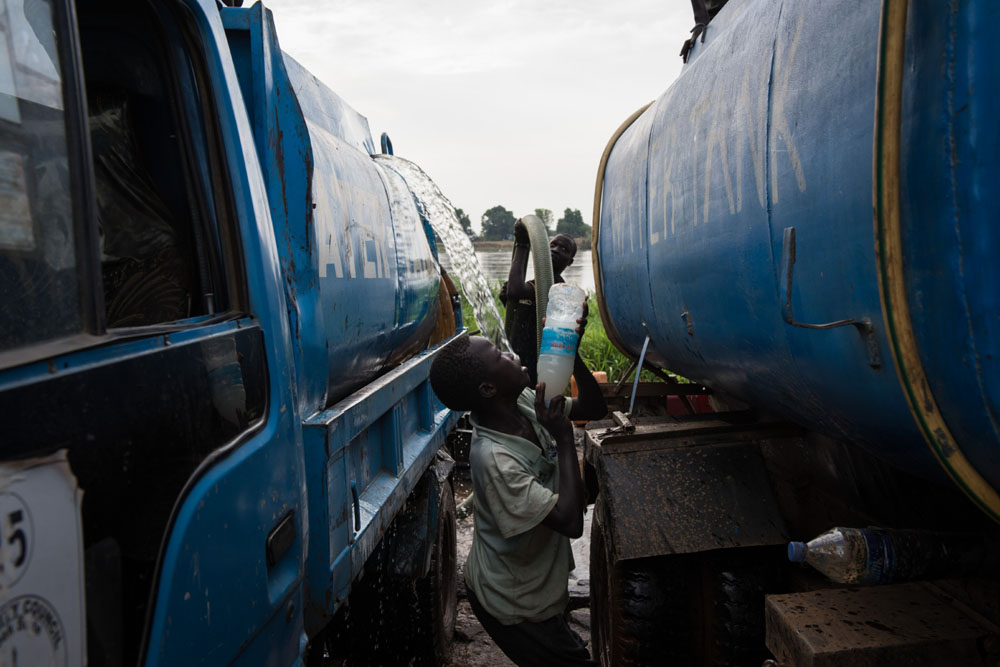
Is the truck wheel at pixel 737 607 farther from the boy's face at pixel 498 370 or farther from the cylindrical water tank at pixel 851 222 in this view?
the boy's face at pixel 498 370

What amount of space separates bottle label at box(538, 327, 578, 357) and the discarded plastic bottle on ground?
1.26 meters

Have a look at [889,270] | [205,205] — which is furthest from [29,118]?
[889,270]

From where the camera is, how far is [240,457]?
55.2 inches

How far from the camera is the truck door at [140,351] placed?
974 mm

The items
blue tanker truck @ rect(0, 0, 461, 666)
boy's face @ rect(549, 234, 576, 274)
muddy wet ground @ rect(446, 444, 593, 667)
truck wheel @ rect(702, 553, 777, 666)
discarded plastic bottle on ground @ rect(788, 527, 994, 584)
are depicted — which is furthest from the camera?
boy's face @ rect(549, 234, 576, 274)

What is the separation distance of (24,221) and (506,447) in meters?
1.42

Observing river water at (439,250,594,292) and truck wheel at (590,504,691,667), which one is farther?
river water at (439,250,594,292)

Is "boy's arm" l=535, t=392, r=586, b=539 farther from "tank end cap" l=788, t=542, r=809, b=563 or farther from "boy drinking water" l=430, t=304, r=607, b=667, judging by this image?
"tank end cap" l=788, t=542, r=809, b=563

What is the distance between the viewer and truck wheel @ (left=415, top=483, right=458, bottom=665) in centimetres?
314

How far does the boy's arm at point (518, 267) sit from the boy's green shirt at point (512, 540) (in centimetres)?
265

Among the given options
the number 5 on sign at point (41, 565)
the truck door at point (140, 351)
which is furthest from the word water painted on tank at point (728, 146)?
the number 5 on sign at point (41, 565)

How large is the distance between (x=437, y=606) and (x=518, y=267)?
2.46m

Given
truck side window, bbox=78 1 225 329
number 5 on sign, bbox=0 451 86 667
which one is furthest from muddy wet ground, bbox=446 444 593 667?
number 5 on sign, bbox=0 451 86 667

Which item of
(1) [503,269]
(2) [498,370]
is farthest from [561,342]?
(1) [503,269]
